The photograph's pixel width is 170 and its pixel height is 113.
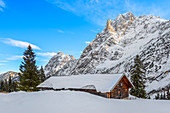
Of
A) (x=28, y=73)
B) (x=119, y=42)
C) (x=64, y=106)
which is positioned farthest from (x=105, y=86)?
(x=119, y=42)

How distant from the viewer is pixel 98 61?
13050 cm

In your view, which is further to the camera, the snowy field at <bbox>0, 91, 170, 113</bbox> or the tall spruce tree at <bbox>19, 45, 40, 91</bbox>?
the tall spruce tree at <bbox>19, 45, 40, 91</bbox>

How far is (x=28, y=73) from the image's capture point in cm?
2422

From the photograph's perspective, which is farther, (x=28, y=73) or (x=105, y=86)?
(x=28, y=73)

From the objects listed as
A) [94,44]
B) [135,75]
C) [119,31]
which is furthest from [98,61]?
[135,75]

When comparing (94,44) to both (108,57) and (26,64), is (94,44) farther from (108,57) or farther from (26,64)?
(26,64)

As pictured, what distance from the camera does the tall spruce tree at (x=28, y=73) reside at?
2388 centimetres

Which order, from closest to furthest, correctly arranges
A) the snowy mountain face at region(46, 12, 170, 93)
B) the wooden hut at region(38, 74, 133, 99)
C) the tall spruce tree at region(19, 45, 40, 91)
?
the wooden hut at region(38, 74, 133, 99)
the tall spruce tree at region(19, 45, 40, 91)
the snowy mountain face at region(46, 12, 170, 93)

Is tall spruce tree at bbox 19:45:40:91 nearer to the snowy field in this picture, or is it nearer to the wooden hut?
the wooden hut

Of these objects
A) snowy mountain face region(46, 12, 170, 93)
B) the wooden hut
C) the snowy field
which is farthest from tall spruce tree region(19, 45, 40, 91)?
snowy mountain face region(46, 12, 170, 93)

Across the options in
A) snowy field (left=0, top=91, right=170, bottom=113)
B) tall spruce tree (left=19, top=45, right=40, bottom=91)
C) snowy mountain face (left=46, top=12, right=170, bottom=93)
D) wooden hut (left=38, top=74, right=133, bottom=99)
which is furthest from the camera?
snowy mountain face (left=46, top=12, right=170, bottom=93)

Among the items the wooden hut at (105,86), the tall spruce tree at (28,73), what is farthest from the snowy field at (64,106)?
the tall spruce tree at (28,73)

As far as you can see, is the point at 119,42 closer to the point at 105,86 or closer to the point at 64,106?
the point at 105,86

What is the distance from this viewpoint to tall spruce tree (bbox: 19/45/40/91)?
940 inches
